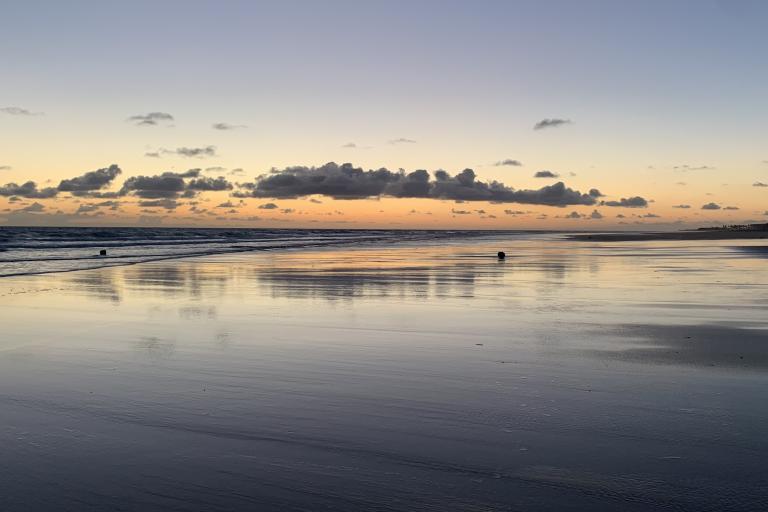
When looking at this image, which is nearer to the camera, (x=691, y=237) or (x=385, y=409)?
(x=385, y=409)

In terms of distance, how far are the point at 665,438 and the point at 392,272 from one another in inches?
892

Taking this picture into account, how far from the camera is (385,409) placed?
23.1 feet

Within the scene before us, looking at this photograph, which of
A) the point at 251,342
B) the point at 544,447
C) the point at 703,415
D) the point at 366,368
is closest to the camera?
the point at 544,447

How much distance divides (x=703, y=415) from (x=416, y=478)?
3546 mm

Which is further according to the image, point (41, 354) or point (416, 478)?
point (41, 354)

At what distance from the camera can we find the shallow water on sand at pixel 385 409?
16.2 ft

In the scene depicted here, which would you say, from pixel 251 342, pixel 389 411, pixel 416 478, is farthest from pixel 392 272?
pixel 416 478

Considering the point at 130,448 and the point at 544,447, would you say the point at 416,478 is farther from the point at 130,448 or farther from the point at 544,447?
the point at 130,448

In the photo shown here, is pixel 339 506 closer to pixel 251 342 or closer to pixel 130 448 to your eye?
pixel 130 448

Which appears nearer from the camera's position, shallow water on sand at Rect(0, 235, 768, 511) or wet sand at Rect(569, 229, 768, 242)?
shallow water on sand at Rect(0, 235, 768, 511)

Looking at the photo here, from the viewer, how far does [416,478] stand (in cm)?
514

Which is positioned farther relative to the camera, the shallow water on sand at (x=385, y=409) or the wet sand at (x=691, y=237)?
the wet sand at (x=691, y=237)

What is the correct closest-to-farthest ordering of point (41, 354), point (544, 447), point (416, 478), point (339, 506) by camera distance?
point (339, 506) < point (416, 478) < point (544, 447) < point (41, 354)

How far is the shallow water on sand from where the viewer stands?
493 cm
